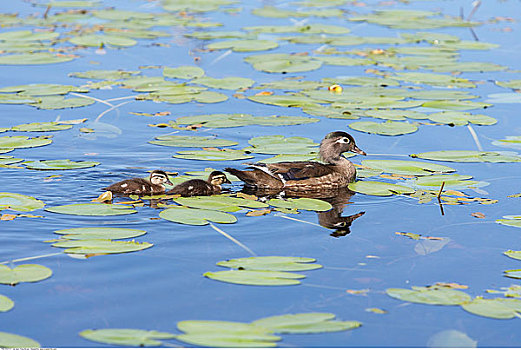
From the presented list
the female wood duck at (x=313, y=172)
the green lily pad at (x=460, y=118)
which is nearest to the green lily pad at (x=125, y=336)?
the female wood duck at (x=313, y=172)

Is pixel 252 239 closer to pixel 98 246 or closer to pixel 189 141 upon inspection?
pixel 98 246

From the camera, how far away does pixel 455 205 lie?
9953 millimetres

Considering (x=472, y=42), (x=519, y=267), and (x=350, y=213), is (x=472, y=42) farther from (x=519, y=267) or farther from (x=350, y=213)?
(x=519, y=267)

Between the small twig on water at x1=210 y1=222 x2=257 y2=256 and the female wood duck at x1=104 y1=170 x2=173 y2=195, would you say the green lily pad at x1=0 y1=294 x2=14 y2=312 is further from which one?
the female wood duck at x1=104 y1=170 x2=173 y2=195

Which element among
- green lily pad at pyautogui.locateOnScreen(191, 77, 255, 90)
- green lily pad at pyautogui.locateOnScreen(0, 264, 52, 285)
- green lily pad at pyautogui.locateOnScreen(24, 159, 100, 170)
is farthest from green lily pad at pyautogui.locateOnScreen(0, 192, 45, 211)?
green lily pad at pyautogui.locateOnScreen(191, 77, 255, 90)

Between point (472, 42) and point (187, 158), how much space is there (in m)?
9.97

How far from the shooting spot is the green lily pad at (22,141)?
38.1ft

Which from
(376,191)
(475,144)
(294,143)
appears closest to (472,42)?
(475,144)

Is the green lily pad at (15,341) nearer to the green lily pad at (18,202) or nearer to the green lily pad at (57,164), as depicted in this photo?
the green lily pad at (18,202)

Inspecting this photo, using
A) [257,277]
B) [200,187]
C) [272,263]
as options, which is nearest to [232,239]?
[272,263]

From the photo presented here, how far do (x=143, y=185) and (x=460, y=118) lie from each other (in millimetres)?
5795

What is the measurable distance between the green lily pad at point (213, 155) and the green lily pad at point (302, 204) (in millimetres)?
1523

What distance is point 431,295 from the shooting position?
727 centimetres

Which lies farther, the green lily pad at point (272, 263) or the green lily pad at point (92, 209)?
the green lily pad at point (92, 209)
